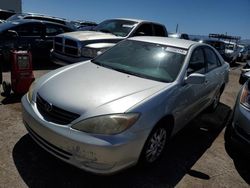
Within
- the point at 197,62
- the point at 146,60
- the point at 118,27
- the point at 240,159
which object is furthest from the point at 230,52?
the point at 146,60

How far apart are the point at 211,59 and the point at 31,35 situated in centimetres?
602

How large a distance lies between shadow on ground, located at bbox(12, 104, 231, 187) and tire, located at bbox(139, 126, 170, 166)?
5.2 inches

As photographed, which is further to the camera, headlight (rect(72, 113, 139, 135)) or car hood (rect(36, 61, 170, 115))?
car hood (rect(36, 61, 170, 115))

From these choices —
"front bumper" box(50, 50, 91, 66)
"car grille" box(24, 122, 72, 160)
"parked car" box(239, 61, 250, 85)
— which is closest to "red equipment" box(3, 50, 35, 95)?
"front bumper" box(50, 50, 91, 66)

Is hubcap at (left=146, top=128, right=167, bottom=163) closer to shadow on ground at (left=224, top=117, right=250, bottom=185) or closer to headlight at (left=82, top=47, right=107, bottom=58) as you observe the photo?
shadow on ground at (left=224, top=117, right=250, bottom=185)

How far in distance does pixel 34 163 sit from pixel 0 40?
589cm

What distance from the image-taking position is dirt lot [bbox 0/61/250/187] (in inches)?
121

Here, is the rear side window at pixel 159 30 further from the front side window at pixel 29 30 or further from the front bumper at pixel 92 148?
the front bumper at pixel 92 148

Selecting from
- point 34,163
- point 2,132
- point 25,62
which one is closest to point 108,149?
point 34,163

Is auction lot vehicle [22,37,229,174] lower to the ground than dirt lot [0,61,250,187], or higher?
higher

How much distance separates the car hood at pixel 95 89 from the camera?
9.59 feet

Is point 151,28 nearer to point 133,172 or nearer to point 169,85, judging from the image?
point 169,85

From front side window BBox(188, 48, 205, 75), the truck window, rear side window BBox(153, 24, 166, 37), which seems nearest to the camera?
front side window BBox(188, 48, 205, 75)

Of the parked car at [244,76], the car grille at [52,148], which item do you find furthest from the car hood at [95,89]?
the parked car at [244,76]
